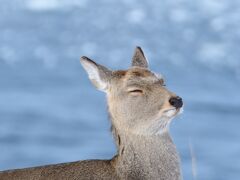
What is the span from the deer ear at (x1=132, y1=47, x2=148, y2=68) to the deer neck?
4.10 feet

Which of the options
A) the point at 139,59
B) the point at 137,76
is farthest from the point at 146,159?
the point at 139,59

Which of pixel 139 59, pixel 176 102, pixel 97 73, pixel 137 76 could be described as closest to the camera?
pixel 176 102

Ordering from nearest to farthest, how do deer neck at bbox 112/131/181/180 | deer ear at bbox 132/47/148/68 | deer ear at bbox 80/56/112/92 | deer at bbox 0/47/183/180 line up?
1. deer at bbox 0/47/183/180
2. deer neck at bbox 112/131/181/180
3. deer ear at bbox 80/56/112/92
4. deer ear at bbox 132/47/148/68

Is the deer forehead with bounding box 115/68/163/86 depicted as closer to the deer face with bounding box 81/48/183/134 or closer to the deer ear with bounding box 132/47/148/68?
the deer face with bounding box 81/48/183/134

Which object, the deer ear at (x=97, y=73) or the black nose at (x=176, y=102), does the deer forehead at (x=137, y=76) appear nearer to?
the deer ear at (x=97, y=73)

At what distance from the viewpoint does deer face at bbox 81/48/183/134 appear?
1797 cm

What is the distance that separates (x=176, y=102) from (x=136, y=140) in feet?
2.22

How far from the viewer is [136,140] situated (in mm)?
18141

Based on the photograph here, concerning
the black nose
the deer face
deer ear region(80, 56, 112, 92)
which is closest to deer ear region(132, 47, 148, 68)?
the deer face

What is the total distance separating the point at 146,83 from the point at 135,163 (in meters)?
0.94

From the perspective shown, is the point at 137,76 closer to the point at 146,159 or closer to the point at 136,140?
the point at 136,140

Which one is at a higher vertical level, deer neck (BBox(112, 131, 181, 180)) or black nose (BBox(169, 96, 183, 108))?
Result: black nose (BBox(169, 96, 183, 108))

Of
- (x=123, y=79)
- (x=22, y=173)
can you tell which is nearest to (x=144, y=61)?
(x=123, y=79)

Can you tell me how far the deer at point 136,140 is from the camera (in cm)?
1802
